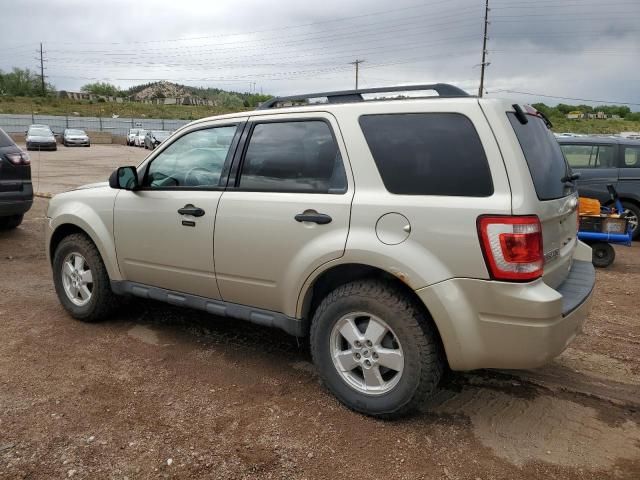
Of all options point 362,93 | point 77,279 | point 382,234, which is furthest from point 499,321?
point 77,279

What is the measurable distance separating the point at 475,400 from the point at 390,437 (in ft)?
A: 2.42

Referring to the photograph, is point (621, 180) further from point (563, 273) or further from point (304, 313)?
point (304, 313)

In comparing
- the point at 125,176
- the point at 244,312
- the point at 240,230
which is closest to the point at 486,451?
the point at 244,312

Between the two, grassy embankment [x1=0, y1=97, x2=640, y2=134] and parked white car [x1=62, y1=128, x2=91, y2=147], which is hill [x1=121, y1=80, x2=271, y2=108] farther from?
parked white car [x1=62, y1=128, x2=91, y2=147]

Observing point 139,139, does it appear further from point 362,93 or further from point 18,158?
point 362,93

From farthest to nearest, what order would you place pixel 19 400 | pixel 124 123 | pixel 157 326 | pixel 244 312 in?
pixel 124 123 → pixel 157 326 → pixel 244 312 → pixel 19 400

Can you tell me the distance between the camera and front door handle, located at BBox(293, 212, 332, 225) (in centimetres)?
316

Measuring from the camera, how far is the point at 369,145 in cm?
312

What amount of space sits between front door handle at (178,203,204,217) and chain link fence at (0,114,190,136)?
53837mm

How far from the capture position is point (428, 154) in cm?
295

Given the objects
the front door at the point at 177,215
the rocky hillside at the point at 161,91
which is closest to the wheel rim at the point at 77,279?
the front door at the point at 177,215

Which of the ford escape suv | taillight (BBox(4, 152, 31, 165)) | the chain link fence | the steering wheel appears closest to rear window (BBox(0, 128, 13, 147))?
taillight (BBox(4, 152, 31, 165))

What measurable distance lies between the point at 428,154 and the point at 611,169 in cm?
735

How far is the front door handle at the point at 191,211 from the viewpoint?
3.73 m
